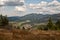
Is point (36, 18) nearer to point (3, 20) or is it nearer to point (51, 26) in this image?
point (51, 26)

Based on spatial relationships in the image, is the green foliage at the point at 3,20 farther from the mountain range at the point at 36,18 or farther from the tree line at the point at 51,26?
the tree line at the point at 51,26

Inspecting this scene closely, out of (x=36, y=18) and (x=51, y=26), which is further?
(x=36, y=18)

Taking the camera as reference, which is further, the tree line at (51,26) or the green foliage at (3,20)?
the green foliage at (3,20)

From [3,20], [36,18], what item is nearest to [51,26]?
[36,18]

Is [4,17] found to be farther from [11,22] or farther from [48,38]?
[48,38]

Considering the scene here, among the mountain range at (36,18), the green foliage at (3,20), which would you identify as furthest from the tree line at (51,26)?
the green foliage at (3,20)

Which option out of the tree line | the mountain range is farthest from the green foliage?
the tree line

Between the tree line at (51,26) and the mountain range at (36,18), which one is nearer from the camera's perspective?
the tree line at (51,26)

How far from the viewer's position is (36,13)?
804 centimetres

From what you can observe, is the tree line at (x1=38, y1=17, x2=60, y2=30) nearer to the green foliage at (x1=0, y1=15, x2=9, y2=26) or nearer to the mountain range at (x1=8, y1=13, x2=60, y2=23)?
the mountain range at (x1=8, y1=13, x2=60, y2=23)

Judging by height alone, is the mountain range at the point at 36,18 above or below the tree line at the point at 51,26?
above

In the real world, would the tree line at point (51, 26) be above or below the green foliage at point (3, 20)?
below

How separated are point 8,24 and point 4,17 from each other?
1.44 feet

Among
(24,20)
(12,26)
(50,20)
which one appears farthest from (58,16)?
(12,26)
